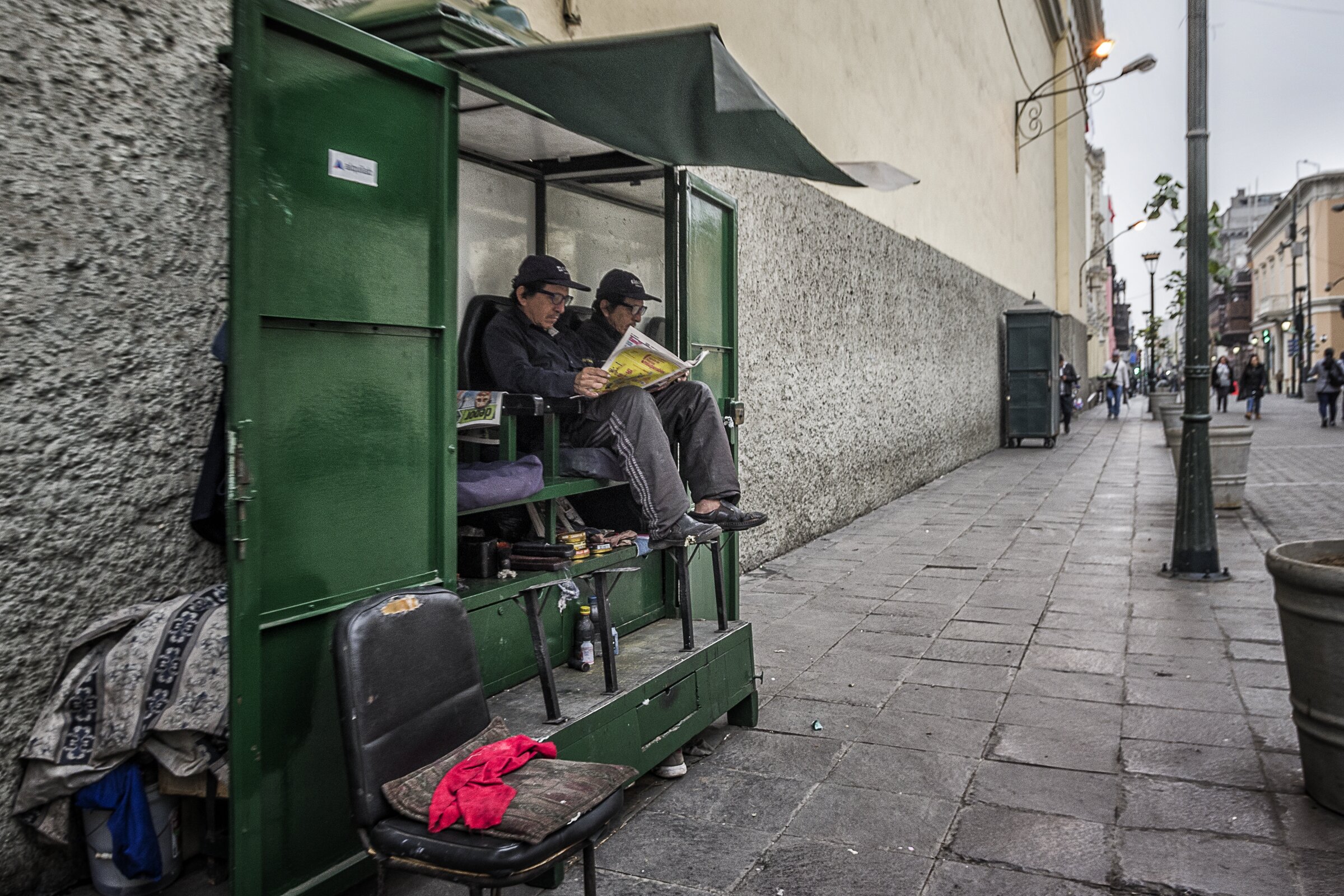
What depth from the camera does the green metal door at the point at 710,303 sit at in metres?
4.48

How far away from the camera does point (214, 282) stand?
3172 mm

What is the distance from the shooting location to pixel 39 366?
2.71 meters

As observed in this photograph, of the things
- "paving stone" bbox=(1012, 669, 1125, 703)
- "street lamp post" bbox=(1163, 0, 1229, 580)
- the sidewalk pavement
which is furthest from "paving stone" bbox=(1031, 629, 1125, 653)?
"street lamp post" bbox=(1163, 0, 1229, 580)

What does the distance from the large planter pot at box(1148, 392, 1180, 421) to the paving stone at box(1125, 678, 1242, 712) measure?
19373mm

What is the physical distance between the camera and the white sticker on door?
2531mm

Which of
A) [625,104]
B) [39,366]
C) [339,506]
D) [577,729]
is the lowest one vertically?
[577,729]

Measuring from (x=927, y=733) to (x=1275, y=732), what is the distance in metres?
1.38

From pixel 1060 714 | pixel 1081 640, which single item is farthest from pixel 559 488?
pixel 1081 640

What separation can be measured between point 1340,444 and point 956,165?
345 inches

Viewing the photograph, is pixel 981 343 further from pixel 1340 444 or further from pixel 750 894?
pixel 750 894

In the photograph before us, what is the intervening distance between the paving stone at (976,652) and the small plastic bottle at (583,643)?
7.74 feet

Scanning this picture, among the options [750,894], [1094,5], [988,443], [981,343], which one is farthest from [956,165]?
[1094,5]

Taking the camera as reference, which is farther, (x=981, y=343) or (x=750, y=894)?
(x=981, y=343)

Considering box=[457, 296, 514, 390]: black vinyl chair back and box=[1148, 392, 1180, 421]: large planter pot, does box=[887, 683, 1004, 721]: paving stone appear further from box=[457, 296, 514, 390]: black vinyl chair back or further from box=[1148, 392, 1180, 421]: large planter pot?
box=[1148, 392, 1180, 421]: large planter pot
